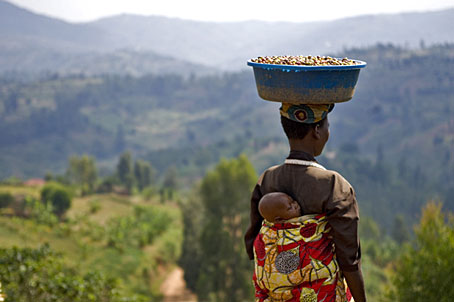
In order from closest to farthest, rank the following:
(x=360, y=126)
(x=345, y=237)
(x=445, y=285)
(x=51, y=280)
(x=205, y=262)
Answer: (x=345, y=237)
(x=51, y=280)
(x=445, y=285)
(x=205, y=262)
(x=360, y=126)

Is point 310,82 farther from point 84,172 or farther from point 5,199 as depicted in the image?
point 84,172

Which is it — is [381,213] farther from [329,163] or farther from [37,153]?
[37,153]

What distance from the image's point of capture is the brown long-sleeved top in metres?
2.16

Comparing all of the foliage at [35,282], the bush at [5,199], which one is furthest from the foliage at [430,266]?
the bush at [5,199]

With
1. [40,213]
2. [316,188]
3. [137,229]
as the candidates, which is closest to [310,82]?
[316,188]

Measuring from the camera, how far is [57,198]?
32.8 metres

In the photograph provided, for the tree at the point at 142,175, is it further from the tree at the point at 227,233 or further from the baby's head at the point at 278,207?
the baby's head at the point at 278,207

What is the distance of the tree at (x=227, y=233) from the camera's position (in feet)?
62.6

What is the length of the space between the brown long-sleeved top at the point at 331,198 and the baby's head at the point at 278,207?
0.16ft

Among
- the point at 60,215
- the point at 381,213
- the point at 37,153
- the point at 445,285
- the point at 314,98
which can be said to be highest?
the point at 314,98

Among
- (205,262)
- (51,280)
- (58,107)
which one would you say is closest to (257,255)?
(51,280)

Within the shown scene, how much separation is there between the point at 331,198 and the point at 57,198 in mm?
33085

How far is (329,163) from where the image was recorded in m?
80.3

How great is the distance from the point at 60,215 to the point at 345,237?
3328cm
